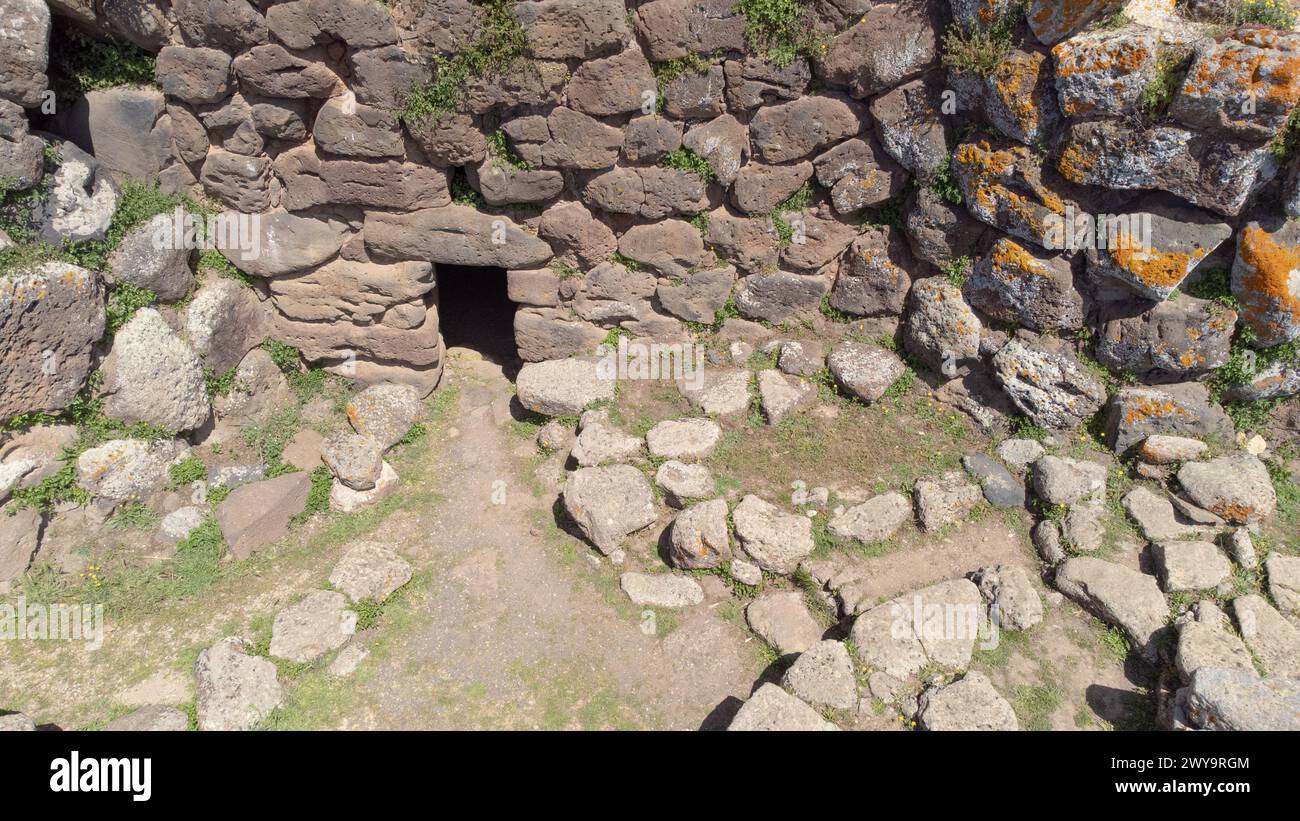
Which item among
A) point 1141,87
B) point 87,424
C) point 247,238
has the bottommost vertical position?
point 87,424

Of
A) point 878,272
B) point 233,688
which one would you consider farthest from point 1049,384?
point 233,688

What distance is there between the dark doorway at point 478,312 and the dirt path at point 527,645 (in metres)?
2.75

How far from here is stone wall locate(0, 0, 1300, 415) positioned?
7.48m

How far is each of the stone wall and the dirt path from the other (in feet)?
8.52

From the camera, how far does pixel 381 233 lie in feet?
30.2

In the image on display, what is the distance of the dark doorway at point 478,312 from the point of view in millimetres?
11242

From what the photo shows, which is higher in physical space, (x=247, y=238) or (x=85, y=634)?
(x=247, y=238)

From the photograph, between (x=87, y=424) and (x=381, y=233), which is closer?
(x=87, y=424)

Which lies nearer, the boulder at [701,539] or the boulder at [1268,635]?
the boulder at [1268,635]

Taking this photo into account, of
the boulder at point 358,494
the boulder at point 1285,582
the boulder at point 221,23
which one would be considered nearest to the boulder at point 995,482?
the boulder at point 1285,582

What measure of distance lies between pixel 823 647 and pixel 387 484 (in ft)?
16.8

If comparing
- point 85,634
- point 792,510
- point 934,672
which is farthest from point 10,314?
point 934,672

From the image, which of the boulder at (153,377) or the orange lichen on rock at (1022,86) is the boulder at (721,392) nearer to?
the orange lichen on rock at (1022,86)
